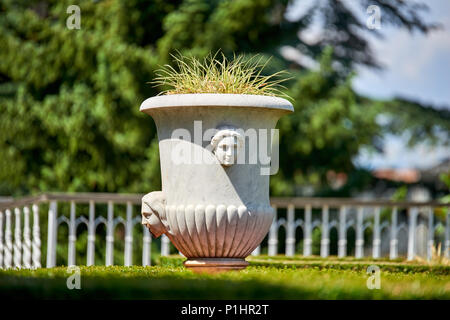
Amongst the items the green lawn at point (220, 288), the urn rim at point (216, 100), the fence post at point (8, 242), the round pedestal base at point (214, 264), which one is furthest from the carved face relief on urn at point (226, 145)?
the fence post at point (8, 242)

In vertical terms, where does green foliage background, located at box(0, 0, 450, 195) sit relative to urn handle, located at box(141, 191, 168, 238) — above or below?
above

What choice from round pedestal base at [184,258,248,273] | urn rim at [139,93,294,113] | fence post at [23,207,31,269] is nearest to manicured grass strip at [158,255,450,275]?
round pedestal base at [184,258,248,273]

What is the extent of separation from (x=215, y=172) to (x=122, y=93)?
6.93 meters

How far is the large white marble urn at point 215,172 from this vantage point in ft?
15.9

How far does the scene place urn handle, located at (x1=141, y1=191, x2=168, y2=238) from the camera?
16.7ft

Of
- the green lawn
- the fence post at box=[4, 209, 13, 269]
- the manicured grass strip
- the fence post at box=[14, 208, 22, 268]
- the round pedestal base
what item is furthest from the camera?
the fence post at box=[4, 209, 13, 269]

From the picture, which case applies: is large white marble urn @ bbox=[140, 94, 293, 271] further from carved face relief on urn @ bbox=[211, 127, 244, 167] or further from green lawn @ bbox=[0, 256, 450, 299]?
green lawn @ bbox=[0, 256, 450, 299]

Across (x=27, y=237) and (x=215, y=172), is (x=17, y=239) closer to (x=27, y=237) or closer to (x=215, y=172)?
(x=27, y=237)

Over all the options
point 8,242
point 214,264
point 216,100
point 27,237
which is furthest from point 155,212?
point 8,242

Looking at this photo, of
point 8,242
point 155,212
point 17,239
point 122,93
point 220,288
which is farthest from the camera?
point 122,93

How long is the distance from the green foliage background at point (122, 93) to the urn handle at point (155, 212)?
616 cm

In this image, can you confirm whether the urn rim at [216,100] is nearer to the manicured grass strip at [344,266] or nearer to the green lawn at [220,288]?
the green lawn at [220,288]

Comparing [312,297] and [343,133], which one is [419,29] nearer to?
[343,133]

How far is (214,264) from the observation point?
16.4ft
